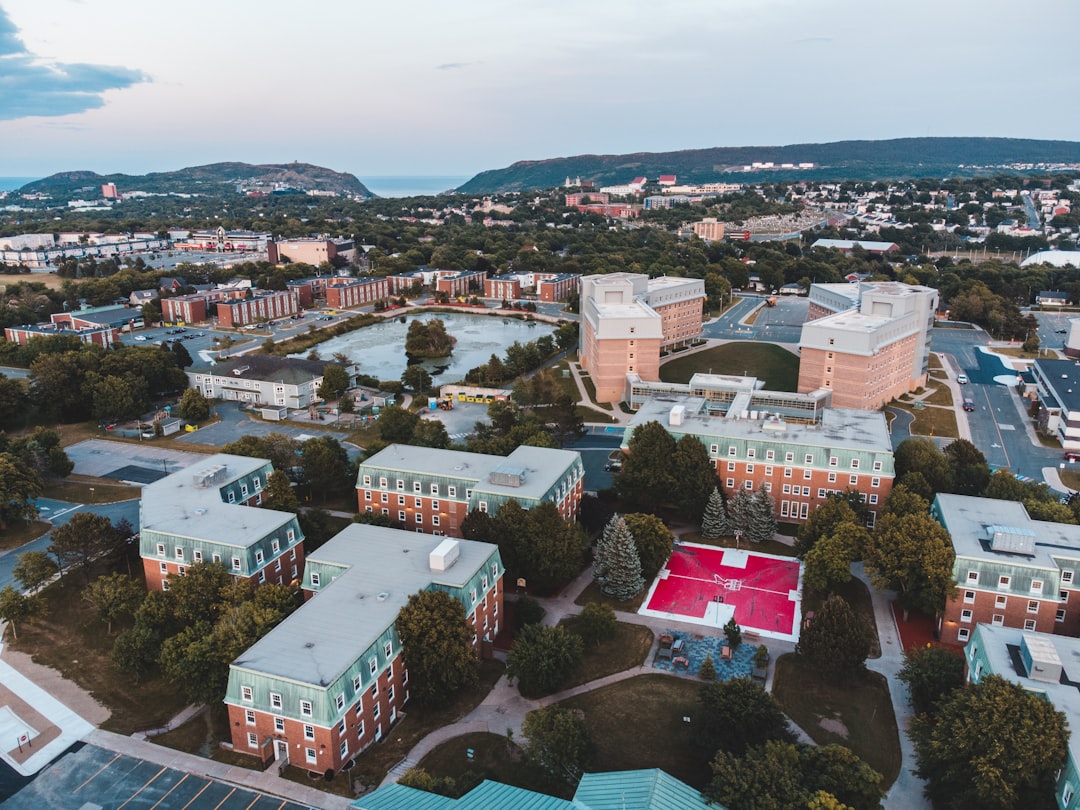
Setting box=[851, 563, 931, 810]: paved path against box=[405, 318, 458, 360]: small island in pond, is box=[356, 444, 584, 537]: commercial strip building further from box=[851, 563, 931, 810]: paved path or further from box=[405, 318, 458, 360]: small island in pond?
box=[405, 318, 458, 360]: small island in pond

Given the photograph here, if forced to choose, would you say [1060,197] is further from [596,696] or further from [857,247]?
[596,696]

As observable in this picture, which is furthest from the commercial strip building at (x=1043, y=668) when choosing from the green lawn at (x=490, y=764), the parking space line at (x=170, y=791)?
the parking space line at (x=170, y=791)

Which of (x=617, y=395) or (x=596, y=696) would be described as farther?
(x=617, y=395)

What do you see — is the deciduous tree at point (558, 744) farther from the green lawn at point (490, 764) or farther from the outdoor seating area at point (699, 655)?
the outdoor seating area at point (699, 655)

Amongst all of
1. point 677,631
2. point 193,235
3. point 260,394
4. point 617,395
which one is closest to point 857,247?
point 617,395

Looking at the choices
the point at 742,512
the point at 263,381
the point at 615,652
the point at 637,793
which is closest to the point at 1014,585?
the point at 742,512

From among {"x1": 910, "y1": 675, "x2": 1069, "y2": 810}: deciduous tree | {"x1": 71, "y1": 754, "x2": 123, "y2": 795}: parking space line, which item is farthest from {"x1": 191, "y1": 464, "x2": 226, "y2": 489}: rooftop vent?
{"x1": 910, "y1": 675, "x2": 1069, "y2": 810}: deciduous tree
